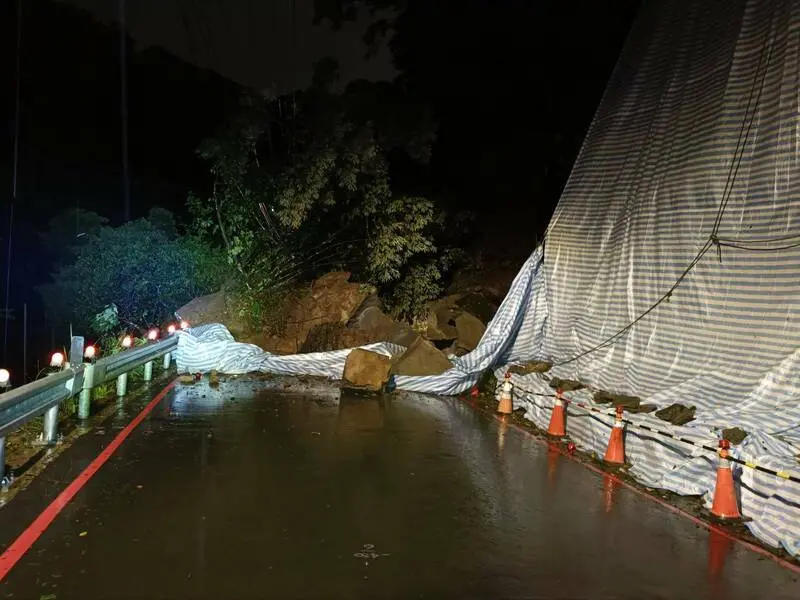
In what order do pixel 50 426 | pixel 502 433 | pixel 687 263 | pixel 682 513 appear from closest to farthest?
pixel 682 513, pixel 50 426, pixel 687 263, pixel 502 433

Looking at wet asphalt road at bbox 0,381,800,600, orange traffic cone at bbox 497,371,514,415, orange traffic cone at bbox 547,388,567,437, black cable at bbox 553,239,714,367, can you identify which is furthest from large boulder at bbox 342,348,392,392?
wet asphalt road at bbox 0,381,800,600

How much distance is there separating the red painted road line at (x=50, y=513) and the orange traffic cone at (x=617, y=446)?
5.76m

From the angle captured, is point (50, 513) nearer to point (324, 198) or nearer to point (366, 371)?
point (366, 371)

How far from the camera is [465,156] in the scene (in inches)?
1073

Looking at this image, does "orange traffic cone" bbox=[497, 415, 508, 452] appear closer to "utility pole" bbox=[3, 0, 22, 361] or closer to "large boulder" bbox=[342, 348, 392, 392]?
"large boulder" bbox=[342, 348, 392, 392]

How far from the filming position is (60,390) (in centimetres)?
863

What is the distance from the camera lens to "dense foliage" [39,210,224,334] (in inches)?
805

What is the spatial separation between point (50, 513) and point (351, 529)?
2439 mm

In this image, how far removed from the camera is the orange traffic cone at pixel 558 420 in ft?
34.2

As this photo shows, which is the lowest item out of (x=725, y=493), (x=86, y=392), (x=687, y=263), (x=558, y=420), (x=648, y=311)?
(x=725, y=493)

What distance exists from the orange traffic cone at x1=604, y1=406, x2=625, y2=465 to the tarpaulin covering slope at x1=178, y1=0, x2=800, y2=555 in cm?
12

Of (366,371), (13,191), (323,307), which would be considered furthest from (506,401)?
(13,191)

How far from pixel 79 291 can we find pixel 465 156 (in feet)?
46.8

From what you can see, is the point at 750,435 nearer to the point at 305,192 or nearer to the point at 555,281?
the point at 555,281
